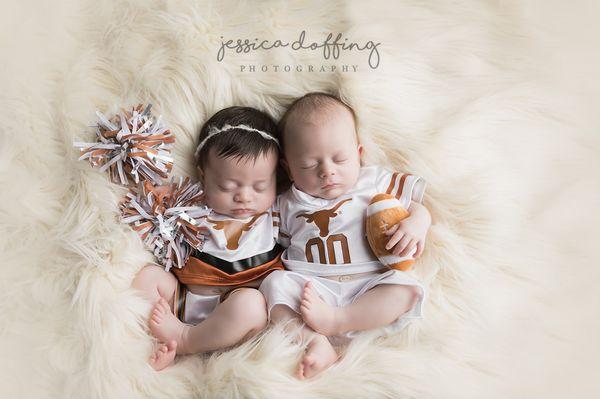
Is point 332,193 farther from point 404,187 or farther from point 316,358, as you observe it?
point 316,358

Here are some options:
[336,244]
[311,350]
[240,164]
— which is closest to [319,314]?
[311,350]

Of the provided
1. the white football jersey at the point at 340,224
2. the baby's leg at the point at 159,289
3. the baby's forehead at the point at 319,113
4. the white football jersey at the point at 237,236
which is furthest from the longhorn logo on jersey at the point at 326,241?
the baby's leg at the point at 159,289

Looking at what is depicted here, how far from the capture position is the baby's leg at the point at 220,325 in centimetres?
133

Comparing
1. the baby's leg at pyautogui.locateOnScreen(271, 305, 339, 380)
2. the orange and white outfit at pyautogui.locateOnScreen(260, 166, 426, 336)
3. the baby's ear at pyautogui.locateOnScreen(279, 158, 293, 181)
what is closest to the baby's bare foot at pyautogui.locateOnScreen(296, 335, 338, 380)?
the baby's leg at pyautogui.locateOnScreen(271, 305, 339, 380)

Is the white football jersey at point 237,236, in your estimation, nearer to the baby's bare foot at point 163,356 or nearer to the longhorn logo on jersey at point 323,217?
the longhorn logo on jersey at point 323,217

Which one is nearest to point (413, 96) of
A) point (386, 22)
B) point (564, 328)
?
point (386, 22)

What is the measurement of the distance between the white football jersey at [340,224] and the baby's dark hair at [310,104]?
16 cm

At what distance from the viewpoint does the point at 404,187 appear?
1452mm

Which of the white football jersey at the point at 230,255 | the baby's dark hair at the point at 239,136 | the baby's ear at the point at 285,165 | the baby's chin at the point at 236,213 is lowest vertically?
the white football jersey at the point at 230,255

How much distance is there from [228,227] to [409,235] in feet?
1.45

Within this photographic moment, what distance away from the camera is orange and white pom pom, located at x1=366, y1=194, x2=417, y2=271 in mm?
1373

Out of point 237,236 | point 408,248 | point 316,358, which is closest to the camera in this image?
point 316,358

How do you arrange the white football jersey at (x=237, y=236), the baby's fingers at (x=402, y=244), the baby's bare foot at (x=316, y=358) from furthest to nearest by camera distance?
1. the white football jersey at (x=237, y=236)
2. the baby's fingers at (x=402, y=244)
3. the baby's bare foot at (x=316, y=358)

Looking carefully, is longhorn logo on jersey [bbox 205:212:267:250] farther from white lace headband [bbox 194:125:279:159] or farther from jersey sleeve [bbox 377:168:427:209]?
jersey sleeve [bbox 377:168:427:209]
